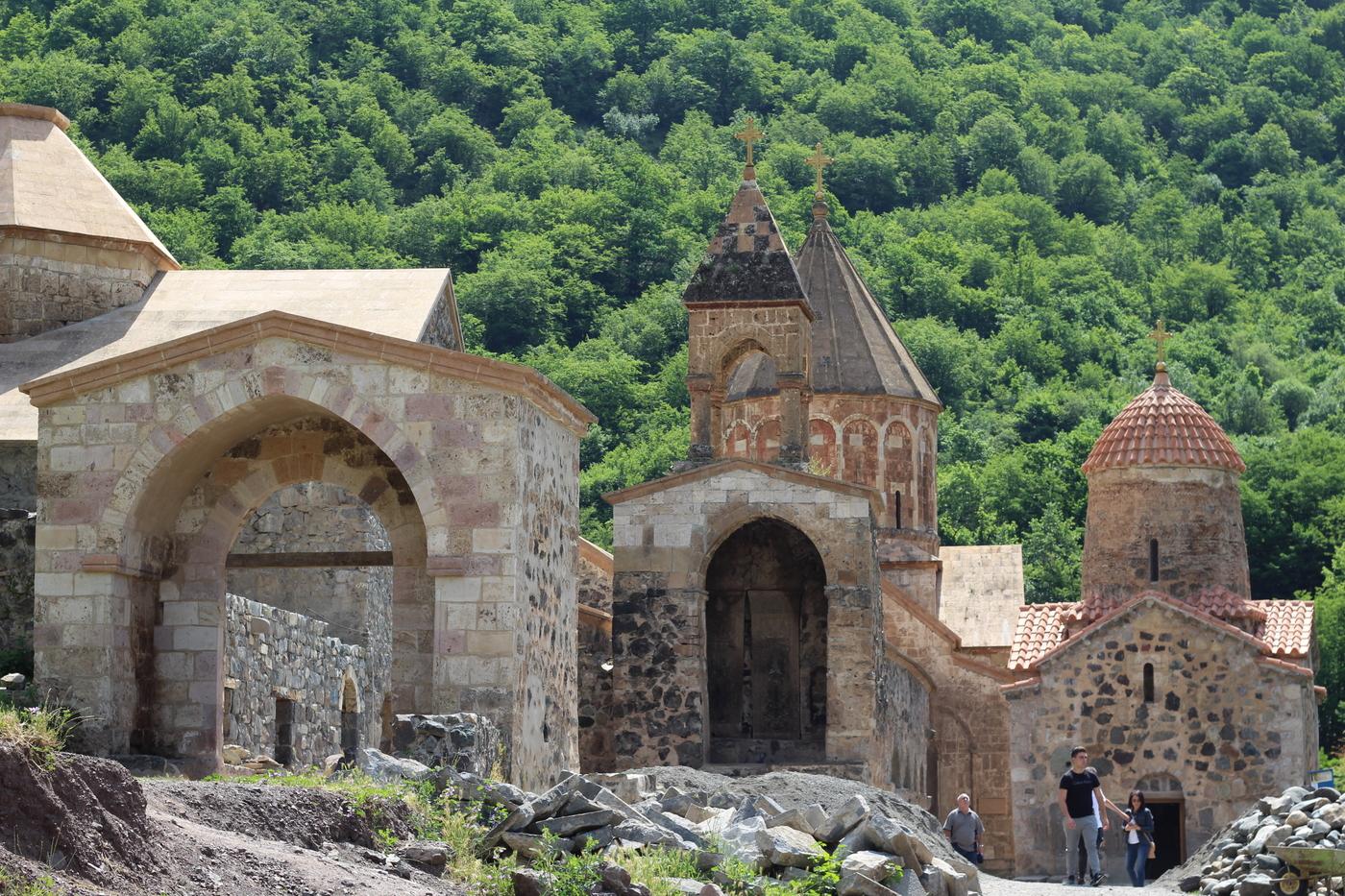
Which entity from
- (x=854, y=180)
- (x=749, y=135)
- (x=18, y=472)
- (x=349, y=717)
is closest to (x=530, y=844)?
(x=18, y=472)

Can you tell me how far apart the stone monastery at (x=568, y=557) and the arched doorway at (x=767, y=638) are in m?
0.04

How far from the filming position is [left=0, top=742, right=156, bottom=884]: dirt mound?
10.5 metres

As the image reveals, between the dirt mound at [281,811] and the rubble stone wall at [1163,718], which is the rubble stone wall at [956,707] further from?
the dirt mound at [281,811]

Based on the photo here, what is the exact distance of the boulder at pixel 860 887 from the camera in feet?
45.9

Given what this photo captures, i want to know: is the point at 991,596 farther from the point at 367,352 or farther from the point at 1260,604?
the point at 367,352

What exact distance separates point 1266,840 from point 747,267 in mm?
10299

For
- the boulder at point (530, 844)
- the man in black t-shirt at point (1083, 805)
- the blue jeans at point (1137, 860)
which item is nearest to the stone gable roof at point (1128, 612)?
the blue jeans at point (1137, 860)

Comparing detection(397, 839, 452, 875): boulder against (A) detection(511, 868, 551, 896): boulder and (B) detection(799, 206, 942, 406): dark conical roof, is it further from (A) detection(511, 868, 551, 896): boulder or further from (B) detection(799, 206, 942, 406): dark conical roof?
(B) detection(799, 206, 942, 406): dark conical roof

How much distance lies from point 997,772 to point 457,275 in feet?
136

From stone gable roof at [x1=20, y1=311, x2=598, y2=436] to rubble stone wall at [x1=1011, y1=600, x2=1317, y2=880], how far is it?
10658 mm

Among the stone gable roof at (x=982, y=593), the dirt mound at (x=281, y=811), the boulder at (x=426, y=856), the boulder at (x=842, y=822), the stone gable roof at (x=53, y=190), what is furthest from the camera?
the stone gable roof at (x=982, y=593)

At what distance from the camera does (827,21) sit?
103 m

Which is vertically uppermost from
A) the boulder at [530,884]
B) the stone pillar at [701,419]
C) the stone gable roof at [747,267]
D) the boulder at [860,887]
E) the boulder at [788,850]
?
the stone gable roof at [747,267]

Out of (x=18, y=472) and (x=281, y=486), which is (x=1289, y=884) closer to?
(x=281, y=486)
